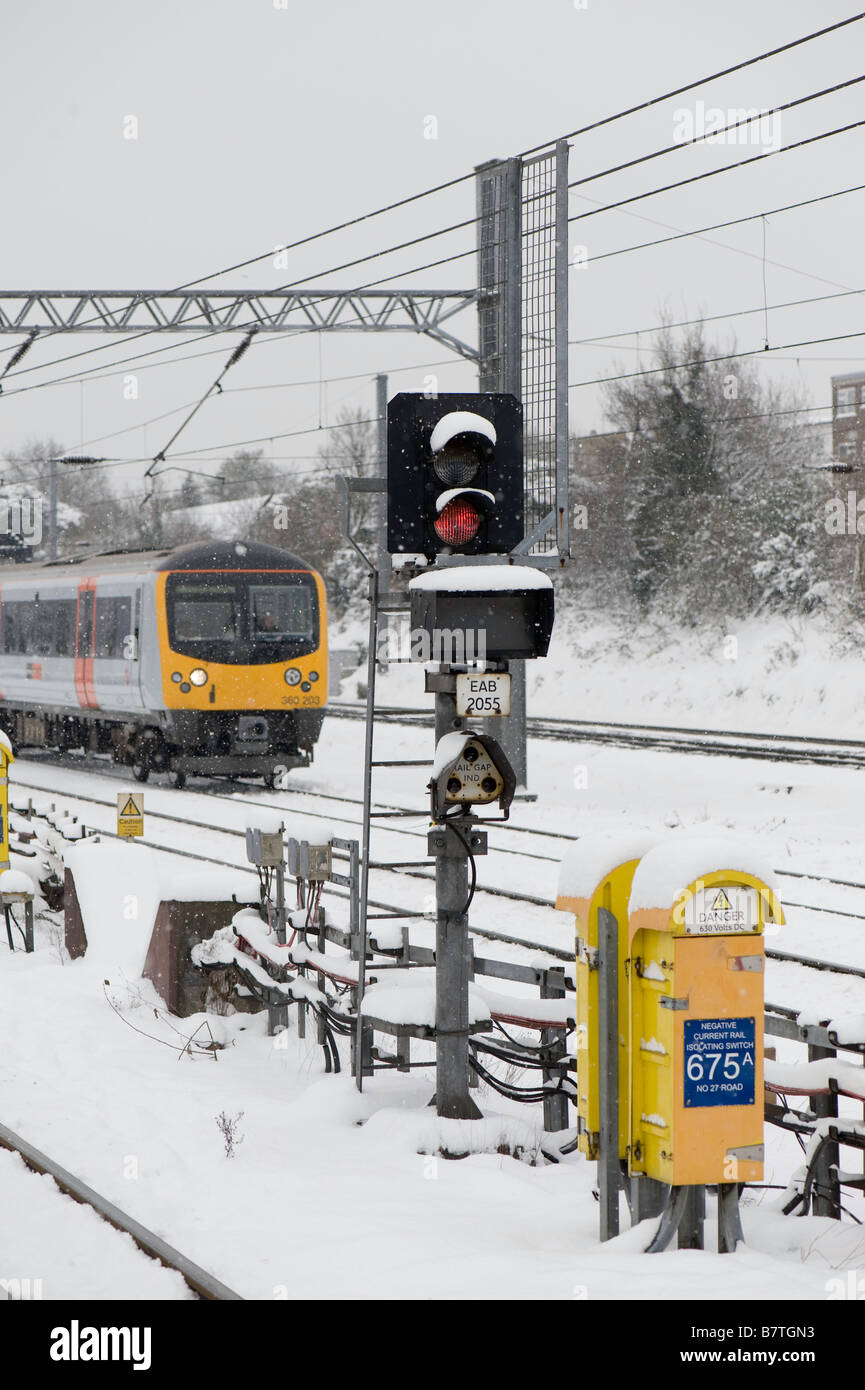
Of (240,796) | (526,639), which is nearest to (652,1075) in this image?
(526,639)

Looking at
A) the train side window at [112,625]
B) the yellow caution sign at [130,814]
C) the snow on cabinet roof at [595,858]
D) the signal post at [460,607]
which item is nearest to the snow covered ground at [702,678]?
the train side window at [112,625]

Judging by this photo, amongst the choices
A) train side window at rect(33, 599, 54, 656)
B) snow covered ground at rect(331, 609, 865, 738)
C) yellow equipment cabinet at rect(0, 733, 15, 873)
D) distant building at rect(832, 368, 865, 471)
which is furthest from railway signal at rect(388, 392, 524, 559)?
distant building at rect(832, 368, 865, 471)

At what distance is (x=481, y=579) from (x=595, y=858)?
4.51ft

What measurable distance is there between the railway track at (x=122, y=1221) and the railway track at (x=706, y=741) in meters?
13.9

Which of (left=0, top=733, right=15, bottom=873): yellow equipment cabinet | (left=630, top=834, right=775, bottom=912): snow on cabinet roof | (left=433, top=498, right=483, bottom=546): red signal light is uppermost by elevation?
(left=433, top=498, right=483, bottom=546): red signal light

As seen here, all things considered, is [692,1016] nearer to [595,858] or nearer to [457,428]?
[595,858]

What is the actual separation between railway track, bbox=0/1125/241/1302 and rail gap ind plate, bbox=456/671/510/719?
2.26m

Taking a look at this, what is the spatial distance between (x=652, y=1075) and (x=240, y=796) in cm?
1561

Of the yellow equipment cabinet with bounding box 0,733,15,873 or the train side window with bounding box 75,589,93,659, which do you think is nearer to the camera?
the yellow equipment cabinet with bounding box 0,733,15,873

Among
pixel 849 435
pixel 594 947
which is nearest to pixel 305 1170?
pixel 594 947

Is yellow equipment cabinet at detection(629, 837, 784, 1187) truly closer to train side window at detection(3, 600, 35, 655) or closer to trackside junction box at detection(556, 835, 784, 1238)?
trackside junction box at detection(556, 835, 784, 1238)

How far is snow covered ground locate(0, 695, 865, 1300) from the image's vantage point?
194 inches

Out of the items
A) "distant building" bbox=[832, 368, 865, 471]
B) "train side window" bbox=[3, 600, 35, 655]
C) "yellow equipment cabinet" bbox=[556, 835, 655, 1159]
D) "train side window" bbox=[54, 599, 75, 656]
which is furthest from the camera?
"distant building" bbox=[832, 368, 865, 471]

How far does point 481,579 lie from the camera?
628 centimetres
